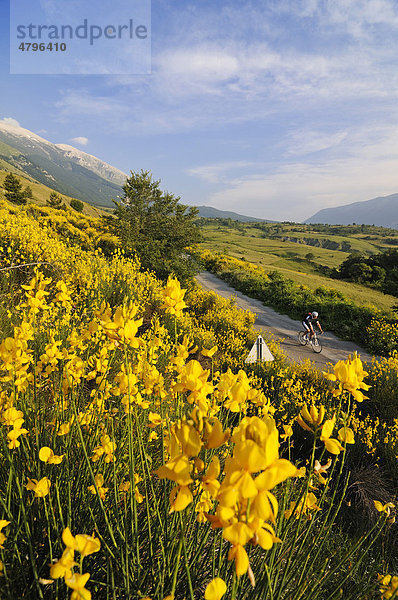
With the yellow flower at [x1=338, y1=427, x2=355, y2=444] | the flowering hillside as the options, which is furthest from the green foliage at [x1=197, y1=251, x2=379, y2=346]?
the yellow flower at [x1=338, y1=427, x2=355, y2=444]

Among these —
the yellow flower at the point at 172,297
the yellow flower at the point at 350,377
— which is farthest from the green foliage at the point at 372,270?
the yellow flower at the point at 172,297

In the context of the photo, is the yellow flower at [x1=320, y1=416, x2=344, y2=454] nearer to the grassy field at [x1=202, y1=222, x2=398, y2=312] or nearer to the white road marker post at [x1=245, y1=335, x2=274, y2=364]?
the white road marker post at [x1=245, y1=335, x2=274, y2=364]

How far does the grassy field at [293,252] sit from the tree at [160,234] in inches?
376

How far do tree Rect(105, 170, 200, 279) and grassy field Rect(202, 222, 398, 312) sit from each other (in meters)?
9.56

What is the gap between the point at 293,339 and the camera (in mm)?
10000

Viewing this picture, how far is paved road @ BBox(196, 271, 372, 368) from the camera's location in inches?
330

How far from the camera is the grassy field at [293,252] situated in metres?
25.9

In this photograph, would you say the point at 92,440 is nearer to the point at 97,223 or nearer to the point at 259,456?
the point at 259,456

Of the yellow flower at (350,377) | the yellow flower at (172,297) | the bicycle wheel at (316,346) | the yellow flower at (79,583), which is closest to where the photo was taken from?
the yellow flower at (79,583)

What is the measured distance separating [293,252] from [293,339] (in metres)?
57.0

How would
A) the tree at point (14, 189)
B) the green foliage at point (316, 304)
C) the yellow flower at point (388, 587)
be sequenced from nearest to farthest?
1. the yellow flower at point (388, 587)
2. the green foliage at point (316, 304)
3. the tree at point (14, 189)

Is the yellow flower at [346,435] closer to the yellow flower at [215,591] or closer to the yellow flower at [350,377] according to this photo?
the yellow flower at [350,377]

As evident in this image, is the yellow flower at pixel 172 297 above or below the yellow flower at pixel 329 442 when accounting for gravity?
above

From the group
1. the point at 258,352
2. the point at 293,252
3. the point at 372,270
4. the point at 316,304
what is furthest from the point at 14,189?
the point at 293,252
